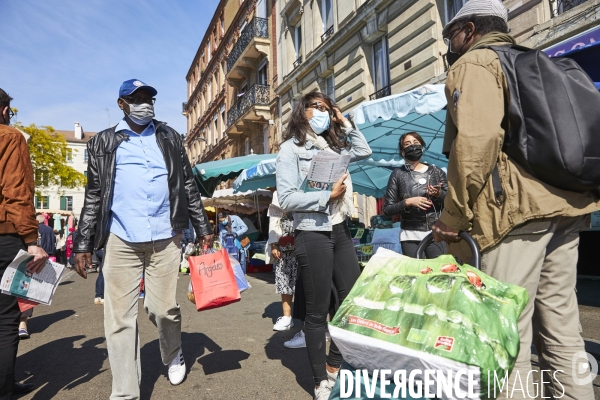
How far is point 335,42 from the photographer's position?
15055mm

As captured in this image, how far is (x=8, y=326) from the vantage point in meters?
2.69

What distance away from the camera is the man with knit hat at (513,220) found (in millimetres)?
1640

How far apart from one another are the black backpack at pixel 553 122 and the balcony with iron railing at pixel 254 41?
68.6ft

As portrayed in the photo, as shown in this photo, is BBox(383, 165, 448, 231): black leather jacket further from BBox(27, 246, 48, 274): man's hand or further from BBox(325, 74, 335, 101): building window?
BBox(325, 74, 335, 101): building window

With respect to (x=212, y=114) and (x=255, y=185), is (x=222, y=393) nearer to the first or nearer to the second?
(x=255, y=185)

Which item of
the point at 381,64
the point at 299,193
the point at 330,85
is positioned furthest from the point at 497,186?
the point at 330,85

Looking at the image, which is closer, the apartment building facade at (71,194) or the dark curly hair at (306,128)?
the dark curly hair at (306,128)

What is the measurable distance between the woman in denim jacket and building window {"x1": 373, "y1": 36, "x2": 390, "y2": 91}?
426 inches

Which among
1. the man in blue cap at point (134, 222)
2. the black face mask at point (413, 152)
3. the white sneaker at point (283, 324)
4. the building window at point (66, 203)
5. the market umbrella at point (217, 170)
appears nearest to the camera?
the man in blue cap at point (134, 222)

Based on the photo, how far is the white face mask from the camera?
9.89 ft

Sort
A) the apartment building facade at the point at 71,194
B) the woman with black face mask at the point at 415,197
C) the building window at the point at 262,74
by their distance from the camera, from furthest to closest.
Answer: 1. the apartment building facade at the point at 71,194
2. the building window at the point at 262,74
3. the woman with black face mask at the point at 415,197

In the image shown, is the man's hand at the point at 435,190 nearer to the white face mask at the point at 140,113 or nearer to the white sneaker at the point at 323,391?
the white sneaker at the point at 323,391

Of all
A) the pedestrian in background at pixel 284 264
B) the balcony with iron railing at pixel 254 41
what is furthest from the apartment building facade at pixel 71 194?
the pedestrian in background at pixel 284 264

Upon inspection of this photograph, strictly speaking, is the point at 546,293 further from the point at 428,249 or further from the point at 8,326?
the point at 8,326
